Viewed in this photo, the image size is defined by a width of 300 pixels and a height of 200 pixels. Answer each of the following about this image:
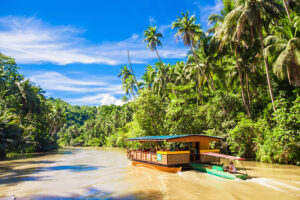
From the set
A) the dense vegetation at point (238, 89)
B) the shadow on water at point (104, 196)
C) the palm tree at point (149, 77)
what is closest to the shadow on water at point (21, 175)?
the shadow on water at point (104, 196)

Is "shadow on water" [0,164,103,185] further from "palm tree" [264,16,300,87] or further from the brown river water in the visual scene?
"palm tree" [264,16,300,87]

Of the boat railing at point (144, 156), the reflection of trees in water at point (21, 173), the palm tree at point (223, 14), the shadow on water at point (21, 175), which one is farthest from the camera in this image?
the palm tree at point (223, 14)

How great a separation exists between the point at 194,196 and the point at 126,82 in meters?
40.9

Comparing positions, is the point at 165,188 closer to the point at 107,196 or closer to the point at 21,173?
the point at 107,196

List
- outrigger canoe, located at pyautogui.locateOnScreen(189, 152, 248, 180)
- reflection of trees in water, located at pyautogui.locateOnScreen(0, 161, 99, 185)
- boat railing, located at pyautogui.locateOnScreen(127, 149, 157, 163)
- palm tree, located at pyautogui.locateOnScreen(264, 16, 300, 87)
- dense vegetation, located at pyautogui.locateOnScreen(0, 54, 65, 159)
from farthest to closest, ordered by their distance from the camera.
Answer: dense vegetation, located at pyautogui.locateOnScreen(0, 54, 65, 159), boat railing, located at pyautogui.locateOnScreen(127, 149, 157, 163), palm tree, located at pyautogui.locateOnScreen(264, 16, 300, 87), reflection of trees in water, located at pyautogui.locateOnScreen(0, 161, 99, 185), outrigger canoe, located at pyautogui.locateOnScreen(189, 152, 248, 180)

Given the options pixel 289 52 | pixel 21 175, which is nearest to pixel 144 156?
pixel 21 175

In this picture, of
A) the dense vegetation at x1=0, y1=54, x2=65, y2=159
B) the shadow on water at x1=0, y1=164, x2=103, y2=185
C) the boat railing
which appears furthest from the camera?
the dense vegetation at x1=0, y1=54, x2=65, y2=159

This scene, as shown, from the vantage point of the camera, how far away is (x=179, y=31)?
28.5 meters

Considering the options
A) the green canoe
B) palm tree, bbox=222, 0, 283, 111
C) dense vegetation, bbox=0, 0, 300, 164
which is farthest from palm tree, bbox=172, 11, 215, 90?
the green canoe

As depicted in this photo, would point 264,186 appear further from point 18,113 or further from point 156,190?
point 18,113

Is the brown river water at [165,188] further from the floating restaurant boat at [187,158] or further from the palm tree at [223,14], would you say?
the palm tree at [223,14]

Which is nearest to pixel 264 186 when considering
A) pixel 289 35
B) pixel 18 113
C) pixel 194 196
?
pixel 194 196

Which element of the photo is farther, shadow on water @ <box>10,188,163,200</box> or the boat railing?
the boat railing

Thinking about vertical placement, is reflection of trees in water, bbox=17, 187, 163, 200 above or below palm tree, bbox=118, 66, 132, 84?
below
